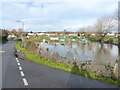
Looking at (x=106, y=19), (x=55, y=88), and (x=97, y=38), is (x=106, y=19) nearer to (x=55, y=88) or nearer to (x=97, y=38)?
(x=97, y=38)

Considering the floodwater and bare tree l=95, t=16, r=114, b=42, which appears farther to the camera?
bare tree l=95, t=16, r=114, b=42

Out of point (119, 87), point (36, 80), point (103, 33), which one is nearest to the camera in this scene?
point (119, 87)

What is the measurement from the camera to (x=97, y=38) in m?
66.7

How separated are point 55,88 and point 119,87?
2.92m

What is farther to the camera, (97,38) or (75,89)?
(97,38)

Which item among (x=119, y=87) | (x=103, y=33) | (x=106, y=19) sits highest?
(x=106, y=19)

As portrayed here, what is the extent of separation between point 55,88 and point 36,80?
140 cm

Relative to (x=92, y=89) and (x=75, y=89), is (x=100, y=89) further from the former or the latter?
(x=75, y=89)

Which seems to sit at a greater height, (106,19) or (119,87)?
(106,19)

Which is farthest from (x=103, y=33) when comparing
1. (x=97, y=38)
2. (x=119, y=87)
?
(x=119, y=87)

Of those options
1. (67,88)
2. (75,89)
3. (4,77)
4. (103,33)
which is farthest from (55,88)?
(103,33)

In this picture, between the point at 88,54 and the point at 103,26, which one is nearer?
the point at 88,54

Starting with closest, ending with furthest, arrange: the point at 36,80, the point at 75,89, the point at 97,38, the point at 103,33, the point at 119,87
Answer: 1. the point at 75,89
2. the point at 119,87
3. the point at 36,80
4. the point at 103,33
5. the point at 97,38

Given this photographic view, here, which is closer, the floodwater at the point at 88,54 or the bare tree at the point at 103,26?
the floodwater at the point at 88,54
